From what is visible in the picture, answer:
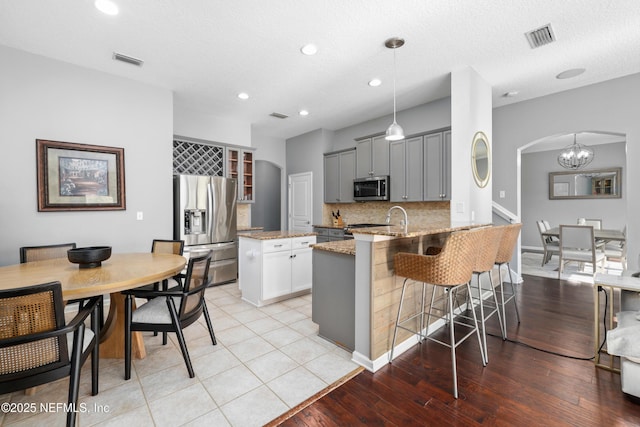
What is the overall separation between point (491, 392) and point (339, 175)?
175 inches

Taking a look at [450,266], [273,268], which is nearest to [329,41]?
[450,266]

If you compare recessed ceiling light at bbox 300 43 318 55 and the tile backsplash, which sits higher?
recessed ceiling light at bbox 300 43 318 55

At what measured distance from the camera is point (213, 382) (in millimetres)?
1963

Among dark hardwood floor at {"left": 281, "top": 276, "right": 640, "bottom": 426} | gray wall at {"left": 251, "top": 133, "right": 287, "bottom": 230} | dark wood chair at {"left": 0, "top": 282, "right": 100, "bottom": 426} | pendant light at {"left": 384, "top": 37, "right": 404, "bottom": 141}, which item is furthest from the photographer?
gray wall at {"left": 251, "top": 133, "right": 287, "bottom": 230}

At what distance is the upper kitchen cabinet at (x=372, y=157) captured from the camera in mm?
5012

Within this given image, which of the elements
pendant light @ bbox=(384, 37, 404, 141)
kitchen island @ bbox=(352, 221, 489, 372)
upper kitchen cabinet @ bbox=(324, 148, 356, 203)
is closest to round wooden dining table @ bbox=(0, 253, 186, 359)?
kitchen island @ bbox=(352, 221, 489, 372)

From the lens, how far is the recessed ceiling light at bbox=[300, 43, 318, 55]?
2918 mm

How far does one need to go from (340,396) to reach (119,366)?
167cm

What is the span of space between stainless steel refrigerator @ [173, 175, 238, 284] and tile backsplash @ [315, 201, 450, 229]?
7.14 ft

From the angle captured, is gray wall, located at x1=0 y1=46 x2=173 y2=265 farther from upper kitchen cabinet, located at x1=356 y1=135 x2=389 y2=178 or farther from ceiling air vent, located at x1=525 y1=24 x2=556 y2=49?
ceiling air vent, located at x1=525 y1=24 x2=556 y2=49

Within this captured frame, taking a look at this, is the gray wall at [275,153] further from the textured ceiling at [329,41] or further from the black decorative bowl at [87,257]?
the black decorative bowl at [87,257]

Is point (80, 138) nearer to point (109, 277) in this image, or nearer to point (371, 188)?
point (109, 277)

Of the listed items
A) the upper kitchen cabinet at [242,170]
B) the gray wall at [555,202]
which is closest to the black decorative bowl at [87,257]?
the upper kitchen cabinet at [242,170]

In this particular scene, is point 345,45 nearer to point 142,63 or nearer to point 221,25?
point 221,25
